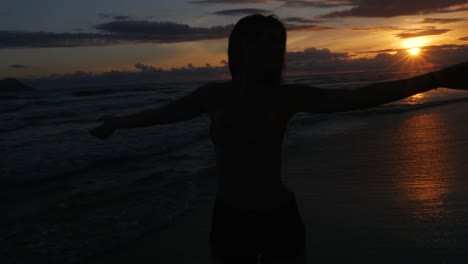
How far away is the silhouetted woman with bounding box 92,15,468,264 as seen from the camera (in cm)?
222

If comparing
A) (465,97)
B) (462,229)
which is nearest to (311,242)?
(462,229)

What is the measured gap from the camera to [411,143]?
10.7 m

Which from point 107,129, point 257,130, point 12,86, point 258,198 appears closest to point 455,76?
point 257,130

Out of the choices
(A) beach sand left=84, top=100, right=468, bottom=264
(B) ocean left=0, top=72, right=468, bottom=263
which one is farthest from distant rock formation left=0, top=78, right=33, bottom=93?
(A) beach sand left=84, top=100, right=468, bottom=264

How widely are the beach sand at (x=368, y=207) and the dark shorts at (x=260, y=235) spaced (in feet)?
7.32

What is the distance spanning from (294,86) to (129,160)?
8.54 metres

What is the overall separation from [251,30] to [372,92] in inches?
23.0

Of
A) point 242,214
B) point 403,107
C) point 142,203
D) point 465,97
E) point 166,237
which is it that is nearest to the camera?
point 242,214

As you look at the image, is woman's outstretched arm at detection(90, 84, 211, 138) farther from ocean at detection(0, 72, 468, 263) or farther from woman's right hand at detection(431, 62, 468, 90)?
ocean at detection(0, 72, 468, 263)

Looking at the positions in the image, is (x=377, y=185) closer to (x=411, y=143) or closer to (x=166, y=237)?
(x=166, y=237)

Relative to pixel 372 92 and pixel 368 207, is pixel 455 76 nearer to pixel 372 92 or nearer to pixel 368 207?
pixel 372 92

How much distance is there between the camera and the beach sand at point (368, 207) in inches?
183

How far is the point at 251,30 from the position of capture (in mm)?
2246

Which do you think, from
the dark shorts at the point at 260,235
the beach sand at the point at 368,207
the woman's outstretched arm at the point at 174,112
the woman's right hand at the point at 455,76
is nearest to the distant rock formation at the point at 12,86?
the beach sand at the point at 368,207
